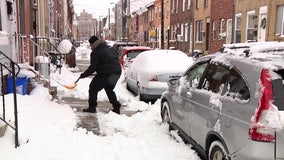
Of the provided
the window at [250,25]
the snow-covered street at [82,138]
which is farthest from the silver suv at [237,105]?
the window at [250,25]

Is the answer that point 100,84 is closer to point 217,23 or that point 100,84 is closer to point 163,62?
point 163,62

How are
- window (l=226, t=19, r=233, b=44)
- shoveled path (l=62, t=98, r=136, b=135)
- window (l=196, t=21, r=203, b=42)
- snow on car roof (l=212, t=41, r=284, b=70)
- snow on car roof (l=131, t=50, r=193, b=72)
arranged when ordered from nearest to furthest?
1. snow on car roof (l=212, t=41, r=284, b=70)
2. shoveled path (l=62, t=98, r=136, b=135)
3. snow on car roof (l=131, t=50, r=193, b=72)
4. window (l=226, t=19, r=233, b=44)
5. window (l=196, t=21, r=203, b=42)

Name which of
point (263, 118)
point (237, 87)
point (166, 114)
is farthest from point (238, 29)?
point (263, 118)

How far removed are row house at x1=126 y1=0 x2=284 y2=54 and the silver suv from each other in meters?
13.4

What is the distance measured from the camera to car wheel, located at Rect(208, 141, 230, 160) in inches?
161

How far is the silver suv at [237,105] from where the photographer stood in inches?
136

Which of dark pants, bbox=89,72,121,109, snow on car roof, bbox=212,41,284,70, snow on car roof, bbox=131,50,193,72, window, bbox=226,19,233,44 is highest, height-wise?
window, bbox=226,19,233,44

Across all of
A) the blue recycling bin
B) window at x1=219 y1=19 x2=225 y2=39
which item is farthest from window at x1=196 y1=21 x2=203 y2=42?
the blue recycling bin

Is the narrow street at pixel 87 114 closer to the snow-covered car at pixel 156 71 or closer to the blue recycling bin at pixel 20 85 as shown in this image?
the snow-covered car at pixel 156 71

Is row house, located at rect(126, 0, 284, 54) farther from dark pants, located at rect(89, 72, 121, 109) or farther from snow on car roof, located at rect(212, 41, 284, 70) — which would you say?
snow on car roof, located at rect(212, 41, 284, 70)

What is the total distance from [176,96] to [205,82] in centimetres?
113

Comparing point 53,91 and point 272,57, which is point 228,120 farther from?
point 53,91

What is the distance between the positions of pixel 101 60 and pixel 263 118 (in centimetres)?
503

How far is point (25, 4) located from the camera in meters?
11.6
